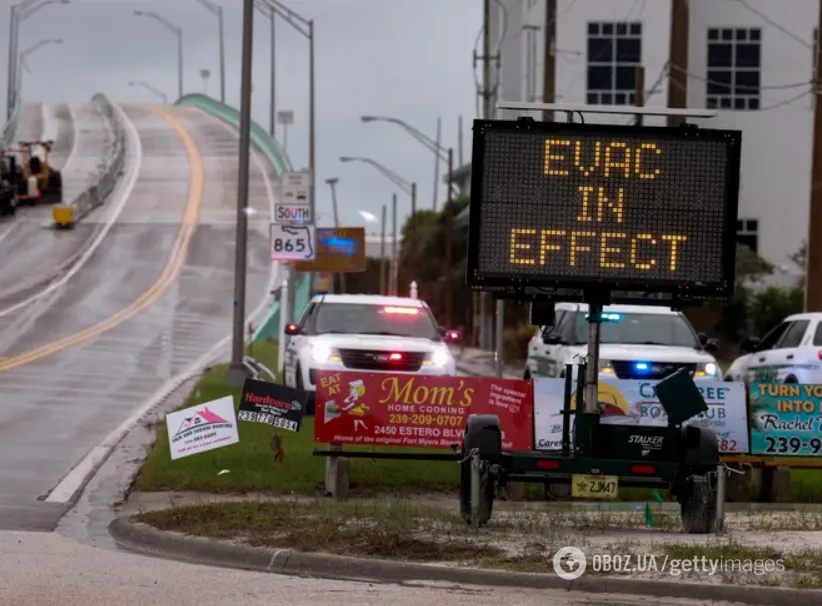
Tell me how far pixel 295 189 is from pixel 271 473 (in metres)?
12.5

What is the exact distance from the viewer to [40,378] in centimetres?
2858

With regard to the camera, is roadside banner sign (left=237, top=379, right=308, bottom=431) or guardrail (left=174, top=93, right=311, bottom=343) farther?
Result: guardrail (left=174, top=93, right=311, bottom=343)

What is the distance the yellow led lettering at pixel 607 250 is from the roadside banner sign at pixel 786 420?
185 inches

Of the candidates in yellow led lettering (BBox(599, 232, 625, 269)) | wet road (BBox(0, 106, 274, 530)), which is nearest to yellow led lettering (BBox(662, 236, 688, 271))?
yellow led lettering (BBox(599, 232, 625, 269))

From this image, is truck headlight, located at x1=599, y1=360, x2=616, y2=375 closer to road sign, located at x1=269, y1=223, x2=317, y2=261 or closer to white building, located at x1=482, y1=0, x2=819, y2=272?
road sign, located at x1=269, y1=223, x2=317, y2=261

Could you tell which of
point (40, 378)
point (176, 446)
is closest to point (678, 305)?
point (176, 446)

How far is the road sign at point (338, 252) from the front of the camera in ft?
113

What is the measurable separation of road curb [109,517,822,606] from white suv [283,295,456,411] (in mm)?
9816

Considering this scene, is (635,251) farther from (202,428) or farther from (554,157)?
(202,428)

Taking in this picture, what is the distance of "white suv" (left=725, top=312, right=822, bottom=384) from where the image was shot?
21656 millimetres

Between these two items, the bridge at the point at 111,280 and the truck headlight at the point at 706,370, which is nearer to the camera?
the bridge at the point at 111,280

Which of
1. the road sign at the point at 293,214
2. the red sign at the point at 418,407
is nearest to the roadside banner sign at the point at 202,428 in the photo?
the red sign at the point at 418,407

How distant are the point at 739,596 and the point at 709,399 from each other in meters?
6.73

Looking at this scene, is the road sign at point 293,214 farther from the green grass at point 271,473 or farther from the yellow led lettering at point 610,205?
the yellow led lettering at point 610,205
